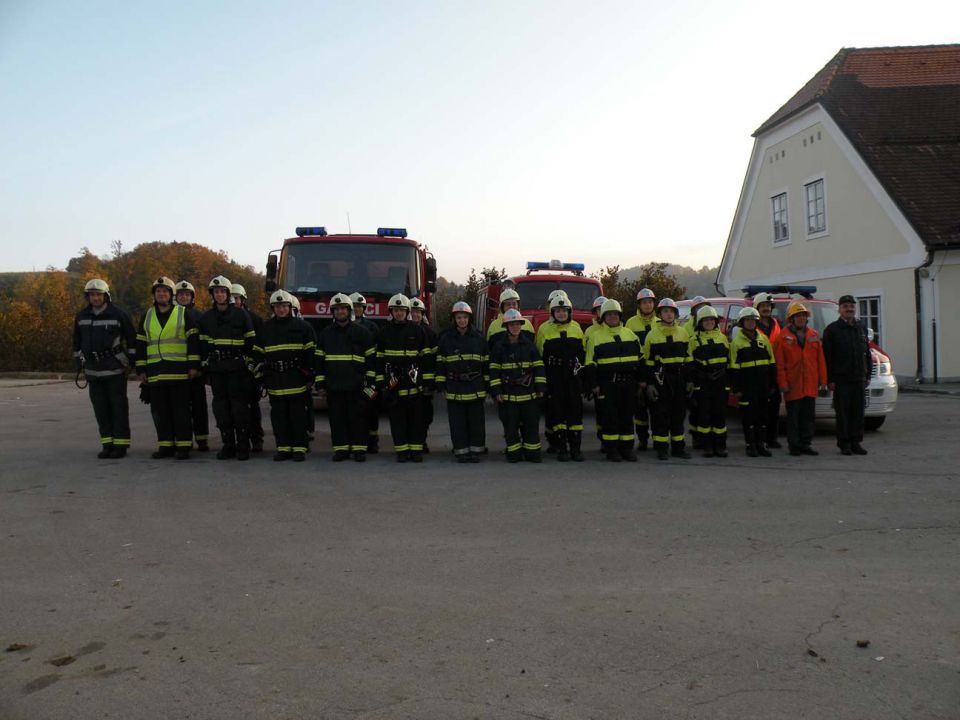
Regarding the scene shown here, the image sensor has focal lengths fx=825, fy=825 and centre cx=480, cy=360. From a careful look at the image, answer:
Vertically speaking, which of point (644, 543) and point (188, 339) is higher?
point (188, 339)

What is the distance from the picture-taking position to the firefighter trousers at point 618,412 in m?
9.55

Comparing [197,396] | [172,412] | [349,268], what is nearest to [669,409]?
[197,396]

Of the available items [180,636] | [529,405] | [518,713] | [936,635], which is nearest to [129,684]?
[180,636]

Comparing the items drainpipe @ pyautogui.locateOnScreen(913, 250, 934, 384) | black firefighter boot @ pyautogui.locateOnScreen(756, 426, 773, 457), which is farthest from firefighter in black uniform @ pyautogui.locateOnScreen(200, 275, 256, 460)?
drainpipe @ pyautogui.locateOnScreen(913, 250, 934, 384)

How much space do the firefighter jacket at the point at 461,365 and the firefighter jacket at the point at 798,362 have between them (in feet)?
11.7

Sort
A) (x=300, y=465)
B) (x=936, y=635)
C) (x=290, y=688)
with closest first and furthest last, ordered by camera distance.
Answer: (x=290, y=688) < (x=936, y=635) < (x=300, y=465)

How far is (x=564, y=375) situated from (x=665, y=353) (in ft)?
3.97

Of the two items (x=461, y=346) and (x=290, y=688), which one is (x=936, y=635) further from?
(x=461, y=346)

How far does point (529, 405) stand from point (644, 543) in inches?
147

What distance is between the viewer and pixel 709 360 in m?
9.80

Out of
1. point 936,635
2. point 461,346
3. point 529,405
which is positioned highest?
point 461,346

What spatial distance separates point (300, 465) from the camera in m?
9.40

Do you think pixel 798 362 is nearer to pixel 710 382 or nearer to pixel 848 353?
pixel 848 353

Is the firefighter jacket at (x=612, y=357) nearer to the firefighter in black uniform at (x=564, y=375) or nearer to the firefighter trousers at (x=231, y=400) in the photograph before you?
the firefighter in black uniform at (x=564, y=375)
